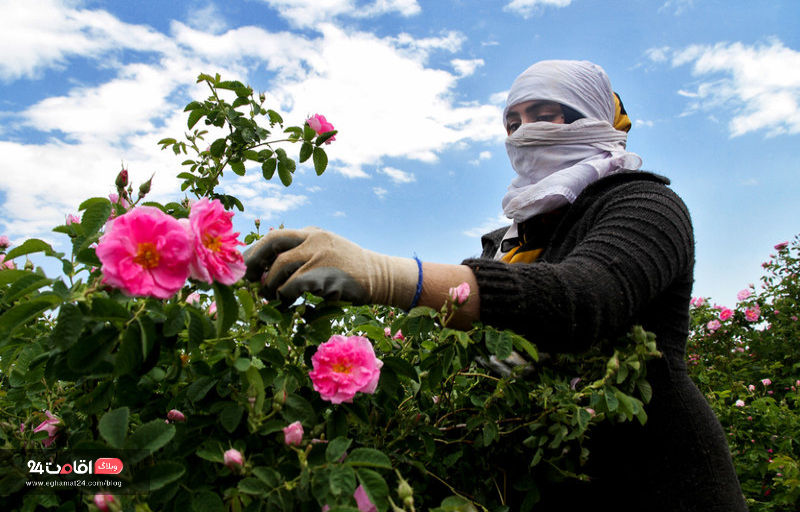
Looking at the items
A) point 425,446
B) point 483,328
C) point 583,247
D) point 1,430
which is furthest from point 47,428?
point 583,247

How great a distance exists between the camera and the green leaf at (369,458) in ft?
2.87

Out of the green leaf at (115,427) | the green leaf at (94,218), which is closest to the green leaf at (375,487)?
the green leaf at (115,427)

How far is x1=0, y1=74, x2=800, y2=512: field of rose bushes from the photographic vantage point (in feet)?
2.85

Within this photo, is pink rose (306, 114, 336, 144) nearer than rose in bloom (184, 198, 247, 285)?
No

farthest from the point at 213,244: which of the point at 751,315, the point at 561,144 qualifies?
the point at 751,315

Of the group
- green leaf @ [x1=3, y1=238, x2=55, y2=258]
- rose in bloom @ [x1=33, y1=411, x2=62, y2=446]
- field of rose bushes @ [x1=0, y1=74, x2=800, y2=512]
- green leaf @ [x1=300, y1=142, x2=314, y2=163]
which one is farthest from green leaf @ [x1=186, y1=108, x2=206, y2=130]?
rose in bloom @ [x1=33, y1=411, x2=62, y2=446]

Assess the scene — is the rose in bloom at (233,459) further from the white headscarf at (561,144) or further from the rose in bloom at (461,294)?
the white headscarf at (561,144)

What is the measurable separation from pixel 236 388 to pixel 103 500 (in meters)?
0.26

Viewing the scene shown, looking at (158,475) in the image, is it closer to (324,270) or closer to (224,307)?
(224,307)

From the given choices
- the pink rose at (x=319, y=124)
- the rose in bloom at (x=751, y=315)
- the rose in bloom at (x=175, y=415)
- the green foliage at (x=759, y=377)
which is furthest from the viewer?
the rose in bloom at (x=751, y=315)

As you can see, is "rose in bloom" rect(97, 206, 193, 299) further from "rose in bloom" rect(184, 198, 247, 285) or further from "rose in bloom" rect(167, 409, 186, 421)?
"rose in bloom" rect(167, 409, 186, 421)

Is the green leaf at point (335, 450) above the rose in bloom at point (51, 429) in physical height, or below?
below

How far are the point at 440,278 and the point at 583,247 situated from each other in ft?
1.22

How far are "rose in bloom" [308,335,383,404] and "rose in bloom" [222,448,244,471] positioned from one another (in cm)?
17
